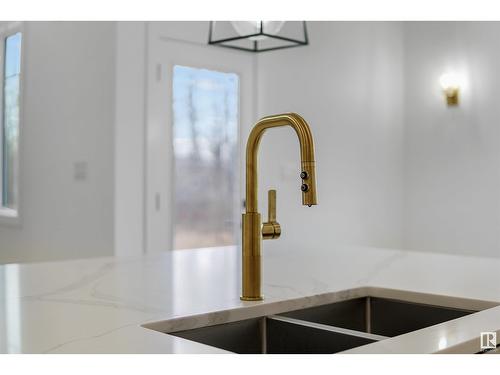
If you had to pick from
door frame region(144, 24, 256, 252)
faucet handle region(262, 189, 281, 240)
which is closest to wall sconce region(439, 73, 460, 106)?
door frame region(144, 24, 256, 252)

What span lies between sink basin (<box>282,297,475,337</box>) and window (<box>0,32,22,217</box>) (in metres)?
3.42

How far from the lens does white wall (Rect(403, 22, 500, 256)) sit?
4.57 m

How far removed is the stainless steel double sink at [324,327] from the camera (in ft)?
3.32

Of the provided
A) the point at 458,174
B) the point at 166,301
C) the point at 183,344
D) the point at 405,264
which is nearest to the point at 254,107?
the point at 458,174

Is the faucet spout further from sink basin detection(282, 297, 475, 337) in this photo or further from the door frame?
the door frame

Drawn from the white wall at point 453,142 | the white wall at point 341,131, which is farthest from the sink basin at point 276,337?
the white wall at point 453,142

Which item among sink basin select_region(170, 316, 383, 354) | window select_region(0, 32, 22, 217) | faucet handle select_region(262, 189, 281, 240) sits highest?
window select_region(0, 32, 22, 217)

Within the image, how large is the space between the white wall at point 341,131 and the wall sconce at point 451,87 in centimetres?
42

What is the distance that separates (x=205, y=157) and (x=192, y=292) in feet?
9.30

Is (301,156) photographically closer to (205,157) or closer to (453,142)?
(205,157)

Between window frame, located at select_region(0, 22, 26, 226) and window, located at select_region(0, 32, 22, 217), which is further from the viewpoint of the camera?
window, located at select_region(0, 32, 22, 217)

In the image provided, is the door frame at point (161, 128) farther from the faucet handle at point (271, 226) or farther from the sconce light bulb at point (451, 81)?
the faucet handle at point (271, 226)
